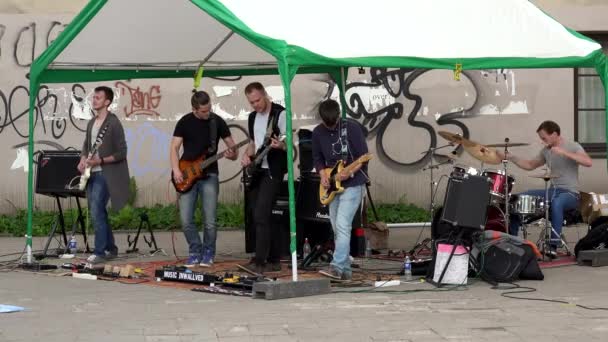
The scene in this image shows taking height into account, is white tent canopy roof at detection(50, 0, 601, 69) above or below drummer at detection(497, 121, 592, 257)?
above

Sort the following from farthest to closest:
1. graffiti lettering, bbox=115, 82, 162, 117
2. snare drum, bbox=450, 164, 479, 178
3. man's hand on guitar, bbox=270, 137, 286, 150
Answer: graffiti lettering, bbox=115, 82, 162, 117
snare drum, bbox=450, 164, 479, 178
man's hand on guitar, bbox=270, 137, 286, 150

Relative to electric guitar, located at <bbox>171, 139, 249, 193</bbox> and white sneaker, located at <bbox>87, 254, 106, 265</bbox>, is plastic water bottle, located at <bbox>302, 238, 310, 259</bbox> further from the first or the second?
white sneaker, located at <bbox>87, 254, 106, 265</bbox>

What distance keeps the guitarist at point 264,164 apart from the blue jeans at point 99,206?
1.88 metres

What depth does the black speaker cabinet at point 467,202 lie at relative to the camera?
32.8 ft

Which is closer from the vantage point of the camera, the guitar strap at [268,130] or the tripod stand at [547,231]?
the guitar strap at [268,130]

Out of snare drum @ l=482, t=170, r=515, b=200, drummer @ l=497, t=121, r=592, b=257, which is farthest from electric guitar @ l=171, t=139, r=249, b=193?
drummer @ l=497, t=121, r=592, b=257

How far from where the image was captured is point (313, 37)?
975 centimetres

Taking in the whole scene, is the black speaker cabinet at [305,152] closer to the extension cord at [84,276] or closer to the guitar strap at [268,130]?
the guitar strap at [268,130]

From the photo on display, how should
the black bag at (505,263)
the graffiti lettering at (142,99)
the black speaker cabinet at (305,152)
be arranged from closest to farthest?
the black bag at (505,263) < the black speaker cabinet at (305,152) < the graffiti lettering at (142,99)

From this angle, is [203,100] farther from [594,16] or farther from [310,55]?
[594,16]

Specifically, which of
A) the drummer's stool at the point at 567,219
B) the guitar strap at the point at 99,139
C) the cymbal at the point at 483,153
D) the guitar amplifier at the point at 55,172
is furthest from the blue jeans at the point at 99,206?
the drummer's stool at the point at 567,219

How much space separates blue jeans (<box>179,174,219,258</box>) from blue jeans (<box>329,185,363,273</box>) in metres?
1.49

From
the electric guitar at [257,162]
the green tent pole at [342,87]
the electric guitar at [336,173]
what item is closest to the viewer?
the electric guitar at [336,173]

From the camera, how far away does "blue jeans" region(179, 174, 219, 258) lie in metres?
11.1
